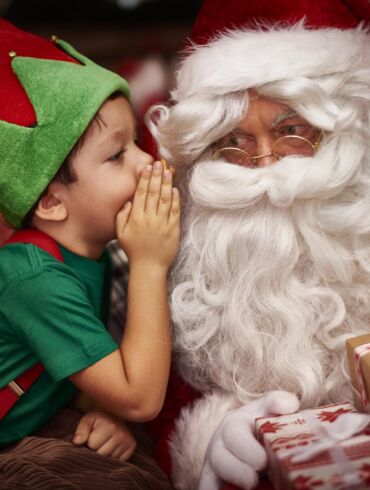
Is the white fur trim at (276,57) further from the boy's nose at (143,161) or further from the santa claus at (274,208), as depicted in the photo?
the boy's nose at (143,161)

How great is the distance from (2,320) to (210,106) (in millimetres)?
545

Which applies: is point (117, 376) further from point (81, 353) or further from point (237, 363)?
point (237, 363)

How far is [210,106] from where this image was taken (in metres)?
1.17

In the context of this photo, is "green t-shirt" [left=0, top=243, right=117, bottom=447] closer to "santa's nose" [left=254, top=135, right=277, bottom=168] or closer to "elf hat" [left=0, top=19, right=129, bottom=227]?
"elf hat" [left=0, top=19, right=129, bottom=227]

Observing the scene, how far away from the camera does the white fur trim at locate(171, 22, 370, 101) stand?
1.12 m

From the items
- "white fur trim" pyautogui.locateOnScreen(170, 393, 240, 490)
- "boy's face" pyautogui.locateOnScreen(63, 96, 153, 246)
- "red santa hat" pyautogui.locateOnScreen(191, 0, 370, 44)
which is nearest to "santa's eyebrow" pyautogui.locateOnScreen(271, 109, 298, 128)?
"red santa hat" pyautogui.locateOnScreen(191, 0, 370, 44)

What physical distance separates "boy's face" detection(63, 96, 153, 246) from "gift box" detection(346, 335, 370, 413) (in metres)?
0.51

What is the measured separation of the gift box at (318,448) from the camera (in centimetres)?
83

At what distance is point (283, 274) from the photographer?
1.17m

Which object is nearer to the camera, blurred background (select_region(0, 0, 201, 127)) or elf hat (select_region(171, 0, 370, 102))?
elf hat (select_region(171, 0, 370, 102))

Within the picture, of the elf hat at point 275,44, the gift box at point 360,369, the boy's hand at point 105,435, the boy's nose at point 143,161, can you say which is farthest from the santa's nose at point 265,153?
the boy's hand at point 105,435

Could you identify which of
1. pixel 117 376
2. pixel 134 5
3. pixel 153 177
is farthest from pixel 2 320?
pixel 134 5

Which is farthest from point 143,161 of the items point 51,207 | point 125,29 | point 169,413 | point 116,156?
point 125,29

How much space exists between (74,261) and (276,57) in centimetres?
54
